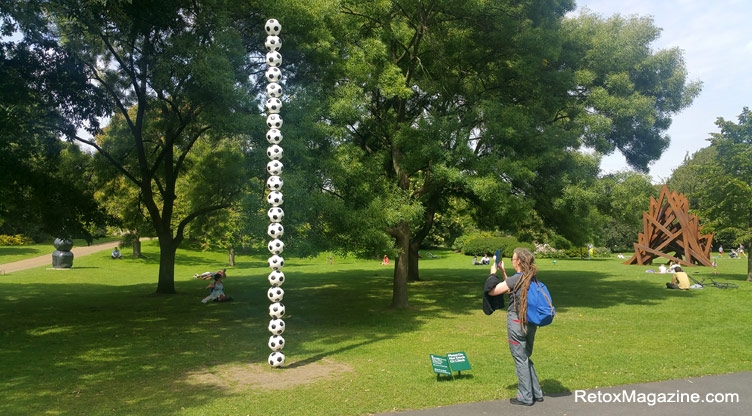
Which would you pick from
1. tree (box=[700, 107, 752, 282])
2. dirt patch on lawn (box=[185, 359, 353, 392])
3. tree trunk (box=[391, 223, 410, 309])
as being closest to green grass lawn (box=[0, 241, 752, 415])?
dirt patch on lawn (box=[185, 359, 353, 392])

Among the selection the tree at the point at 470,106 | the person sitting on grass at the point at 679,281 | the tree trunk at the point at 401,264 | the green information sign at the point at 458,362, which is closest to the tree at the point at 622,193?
the tree at the point at 470,106

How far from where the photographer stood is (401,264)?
15.8 m

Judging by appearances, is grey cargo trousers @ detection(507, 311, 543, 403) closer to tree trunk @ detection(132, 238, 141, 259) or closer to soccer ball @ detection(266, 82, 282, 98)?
soccer ball @ detection(266, 82, 282, 98)

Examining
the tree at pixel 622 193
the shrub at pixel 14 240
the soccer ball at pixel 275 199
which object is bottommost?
the shrub at pixel 14 240

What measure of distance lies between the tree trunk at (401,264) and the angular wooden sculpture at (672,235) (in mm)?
23970

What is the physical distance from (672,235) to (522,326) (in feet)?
109

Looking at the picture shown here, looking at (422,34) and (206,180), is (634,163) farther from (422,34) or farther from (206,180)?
(206,180)

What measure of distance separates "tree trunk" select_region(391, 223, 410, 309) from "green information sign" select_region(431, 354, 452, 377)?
7282mm

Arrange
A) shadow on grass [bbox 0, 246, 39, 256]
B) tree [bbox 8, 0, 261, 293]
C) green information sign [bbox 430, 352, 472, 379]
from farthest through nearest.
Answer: shadow on grass [bbox 0, 246, 39, 256] → tree [bbox 8, 0, 261, 293] → green information sign [bbox 430, 352, 472, 379]

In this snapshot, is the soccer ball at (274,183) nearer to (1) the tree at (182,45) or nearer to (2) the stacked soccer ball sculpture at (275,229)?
(2) the stacked soccer ball sculpture at (275,229)

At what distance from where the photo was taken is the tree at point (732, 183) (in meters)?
23.7

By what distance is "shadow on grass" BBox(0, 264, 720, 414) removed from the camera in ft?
24.5

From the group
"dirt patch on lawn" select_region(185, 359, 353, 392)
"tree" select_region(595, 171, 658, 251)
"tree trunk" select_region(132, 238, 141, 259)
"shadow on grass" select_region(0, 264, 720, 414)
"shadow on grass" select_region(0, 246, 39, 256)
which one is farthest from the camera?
"shadow on grass" select_region(0, 246, 39, 256)

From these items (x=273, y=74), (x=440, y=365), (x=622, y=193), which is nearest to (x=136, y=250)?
(x=622, y=193)
